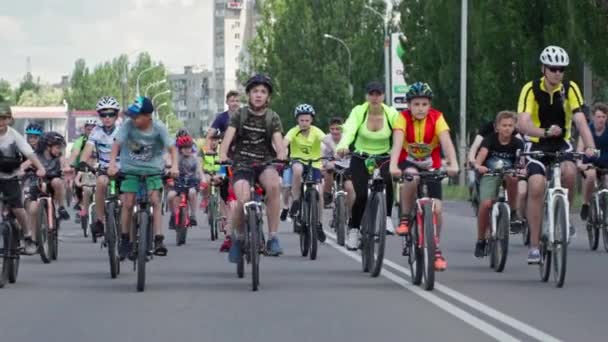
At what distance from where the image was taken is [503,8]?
4622 centimetres

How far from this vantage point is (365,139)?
17.5 m

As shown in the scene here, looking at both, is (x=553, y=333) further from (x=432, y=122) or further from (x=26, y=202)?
(x=26, y=202)

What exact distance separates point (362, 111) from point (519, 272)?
2.26 meters

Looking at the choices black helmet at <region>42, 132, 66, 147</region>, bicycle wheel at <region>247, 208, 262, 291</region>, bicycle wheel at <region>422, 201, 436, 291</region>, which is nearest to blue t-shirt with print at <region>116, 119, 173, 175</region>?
bicycle wheel at <region>247, 208, 262, 291</region>

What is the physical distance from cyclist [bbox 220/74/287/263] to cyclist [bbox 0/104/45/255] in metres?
1.80

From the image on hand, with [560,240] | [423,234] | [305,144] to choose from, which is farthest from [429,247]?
[305,144]

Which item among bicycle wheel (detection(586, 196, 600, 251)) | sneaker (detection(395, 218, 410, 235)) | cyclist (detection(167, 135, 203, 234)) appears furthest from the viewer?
cyclist (detection(167, 135, 203, 234))

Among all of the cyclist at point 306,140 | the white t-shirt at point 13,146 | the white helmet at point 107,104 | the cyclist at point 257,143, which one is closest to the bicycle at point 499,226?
the cyclist at point 257,143

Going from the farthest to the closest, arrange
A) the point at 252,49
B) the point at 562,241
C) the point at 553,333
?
the point at 252,49
the point at 562,241
the point at 553,333

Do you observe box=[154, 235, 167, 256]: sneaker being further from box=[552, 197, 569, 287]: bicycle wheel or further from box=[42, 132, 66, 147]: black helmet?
box=[42, 132, 66, 147]: black helmet

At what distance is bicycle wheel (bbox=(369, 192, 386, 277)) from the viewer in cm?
1569

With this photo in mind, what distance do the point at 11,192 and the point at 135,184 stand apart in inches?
42.6

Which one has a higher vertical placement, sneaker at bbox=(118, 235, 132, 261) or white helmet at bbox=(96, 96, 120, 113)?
white helmet at bbox=(96, 96, 120, 113)

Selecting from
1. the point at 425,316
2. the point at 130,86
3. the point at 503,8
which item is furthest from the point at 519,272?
the point at 130,86
